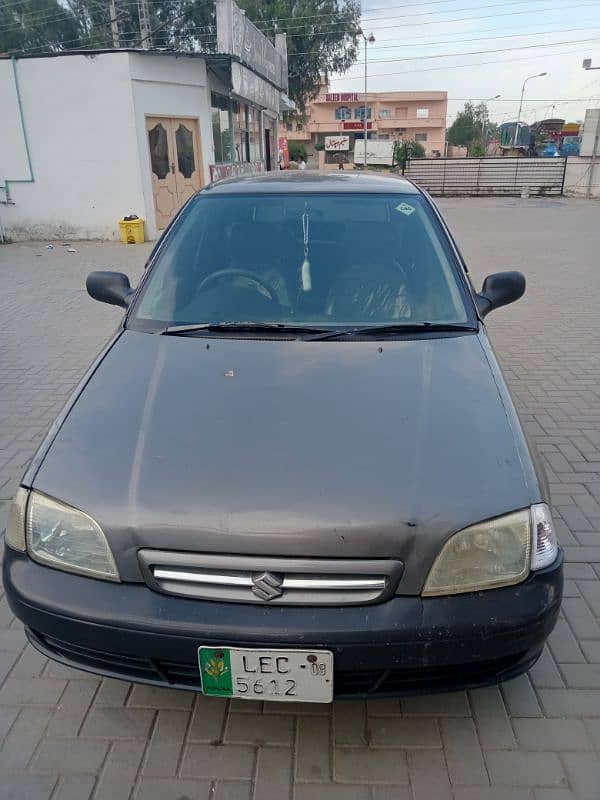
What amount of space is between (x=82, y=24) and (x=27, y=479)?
42.5 m

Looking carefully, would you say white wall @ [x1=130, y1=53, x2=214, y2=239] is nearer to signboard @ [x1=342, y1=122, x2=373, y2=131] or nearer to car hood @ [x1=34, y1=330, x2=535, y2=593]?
car hood @ [x1=34, y1=330, x2=535, y2=593]

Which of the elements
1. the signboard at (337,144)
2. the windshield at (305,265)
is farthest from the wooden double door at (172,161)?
the signboard at (337,144)

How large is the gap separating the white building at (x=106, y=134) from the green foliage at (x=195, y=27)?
23773 millimetres

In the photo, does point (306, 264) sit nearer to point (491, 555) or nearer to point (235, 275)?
point (235, 275)

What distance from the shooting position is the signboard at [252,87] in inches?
543

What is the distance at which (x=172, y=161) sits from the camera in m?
13.3

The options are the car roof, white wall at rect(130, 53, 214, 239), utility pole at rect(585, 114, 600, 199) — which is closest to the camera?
the car roof

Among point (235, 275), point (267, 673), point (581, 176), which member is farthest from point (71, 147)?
point (581, 176)

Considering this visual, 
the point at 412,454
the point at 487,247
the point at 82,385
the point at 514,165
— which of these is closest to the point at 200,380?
the point at 82,385

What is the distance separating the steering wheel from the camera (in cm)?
289

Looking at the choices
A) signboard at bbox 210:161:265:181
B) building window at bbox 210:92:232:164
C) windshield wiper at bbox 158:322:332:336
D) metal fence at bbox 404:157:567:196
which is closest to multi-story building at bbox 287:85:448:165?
metal fence at bbox 404:157:567:196

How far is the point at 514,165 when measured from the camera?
85.4ft

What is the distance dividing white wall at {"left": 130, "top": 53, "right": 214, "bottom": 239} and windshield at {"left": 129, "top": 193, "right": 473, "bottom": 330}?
403 inches

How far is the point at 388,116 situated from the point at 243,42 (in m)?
68.3
